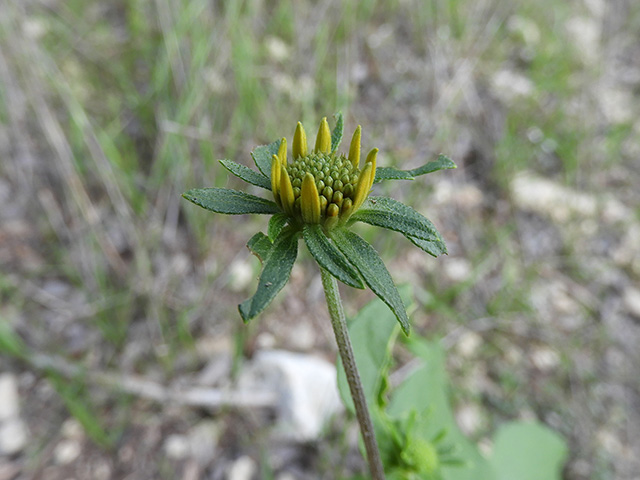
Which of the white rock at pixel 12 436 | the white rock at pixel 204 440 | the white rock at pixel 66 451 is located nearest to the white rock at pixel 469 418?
the white rock at pixel 204 440

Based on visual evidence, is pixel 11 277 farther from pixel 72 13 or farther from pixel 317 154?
pixel 317 154

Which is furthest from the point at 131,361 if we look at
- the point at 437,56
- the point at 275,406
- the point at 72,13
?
the point at 437,56

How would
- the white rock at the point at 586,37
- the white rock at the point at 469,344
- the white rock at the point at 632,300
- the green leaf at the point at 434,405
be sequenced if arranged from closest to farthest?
1. the green leaf at the point at 434,405
2. the white rock at the point at 469,344
3. the white rock at the point at 632,300
4. the white rock at the point at 586,37

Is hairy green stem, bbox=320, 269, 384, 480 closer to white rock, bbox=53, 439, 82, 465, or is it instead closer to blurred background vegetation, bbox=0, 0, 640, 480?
blurred background vegetation, bbox=0, 0, 640, 480

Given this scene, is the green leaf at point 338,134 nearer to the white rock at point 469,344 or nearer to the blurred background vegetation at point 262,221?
the blurred background vegetation at point 262,221

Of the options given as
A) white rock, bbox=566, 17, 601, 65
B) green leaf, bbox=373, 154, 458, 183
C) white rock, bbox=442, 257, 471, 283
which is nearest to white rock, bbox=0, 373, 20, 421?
green leaf, bbox=373, 154, 458, 183
